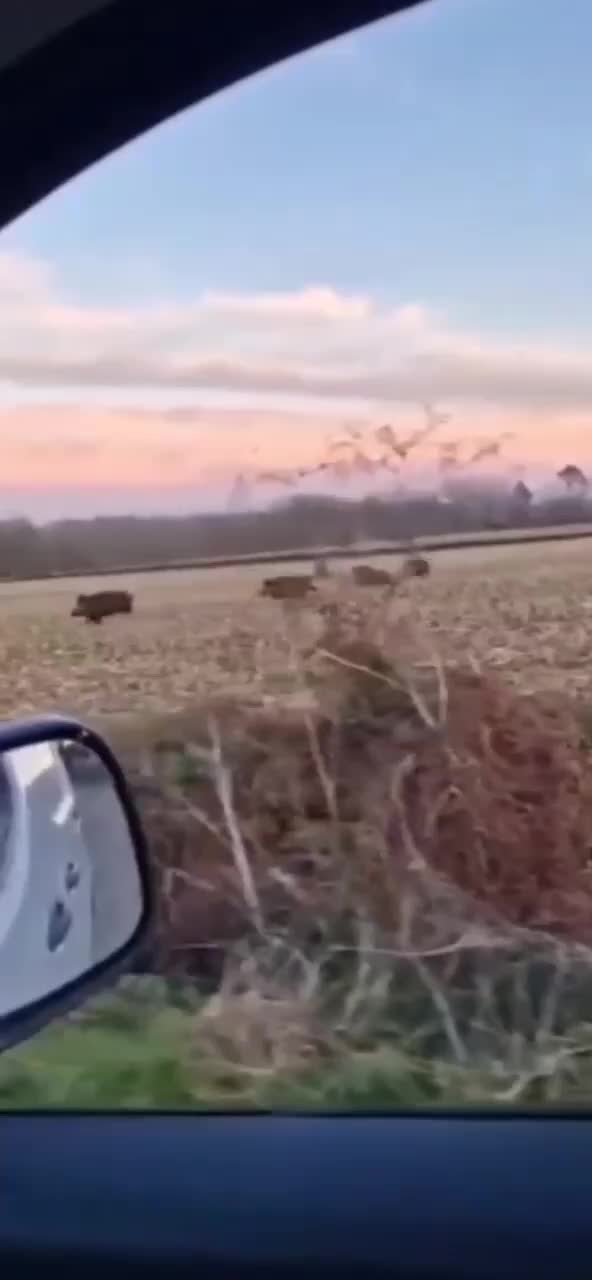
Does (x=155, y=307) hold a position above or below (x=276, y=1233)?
above

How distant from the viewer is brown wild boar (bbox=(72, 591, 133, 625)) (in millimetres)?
1805

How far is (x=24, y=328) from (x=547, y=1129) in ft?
3.25

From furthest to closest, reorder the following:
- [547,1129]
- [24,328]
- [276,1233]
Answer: [24,328] < [547,1129] < [276,1233]

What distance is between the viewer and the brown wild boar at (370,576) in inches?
70.0

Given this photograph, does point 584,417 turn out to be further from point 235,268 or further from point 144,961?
point 144,961

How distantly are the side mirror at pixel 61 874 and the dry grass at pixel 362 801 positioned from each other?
14.3 inches

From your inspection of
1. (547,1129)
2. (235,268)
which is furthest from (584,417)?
(547,1129)

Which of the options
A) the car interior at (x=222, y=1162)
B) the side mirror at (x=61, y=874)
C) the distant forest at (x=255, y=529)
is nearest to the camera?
the side mirror at (x=61, y=874)

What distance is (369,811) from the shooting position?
1.78 metres

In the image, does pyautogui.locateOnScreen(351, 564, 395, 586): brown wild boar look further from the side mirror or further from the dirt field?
the side mirror

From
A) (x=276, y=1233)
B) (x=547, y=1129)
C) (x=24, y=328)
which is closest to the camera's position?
(x=276, y=1233)

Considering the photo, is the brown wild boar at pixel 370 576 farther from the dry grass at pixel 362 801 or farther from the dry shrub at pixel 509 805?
the dry shrub at pixel 509 805

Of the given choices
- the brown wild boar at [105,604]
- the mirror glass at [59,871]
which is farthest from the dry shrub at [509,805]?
the mirror glass at [59,871]

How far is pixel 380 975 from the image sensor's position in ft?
5.81
